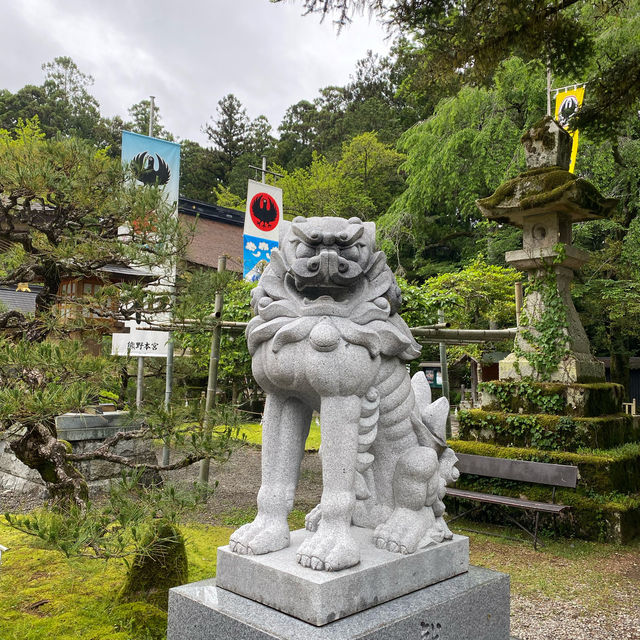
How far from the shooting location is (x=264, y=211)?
8.00 metres

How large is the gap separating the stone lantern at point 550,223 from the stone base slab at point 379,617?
426cm

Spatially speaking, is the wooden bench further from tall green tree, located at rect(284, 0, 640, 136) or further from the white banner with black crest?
the white banner with black crest

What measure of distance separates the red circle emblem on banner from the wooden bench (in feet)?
13.2

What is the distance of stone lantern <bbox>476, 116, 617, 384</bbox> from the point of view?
246 inches

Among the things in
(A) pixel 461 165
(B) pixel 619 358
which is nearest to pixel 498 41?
(A) pixel 461 165

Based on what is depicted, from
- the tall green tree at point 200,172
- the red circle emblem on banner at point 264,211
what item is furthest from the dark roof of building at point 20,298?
the tall green tree at point 200,172

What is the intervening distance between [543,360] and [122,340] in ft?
15.2

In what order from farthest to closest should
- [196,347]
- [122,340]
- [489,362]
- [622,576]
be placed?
1. [489,362]
2. [196,347]
3. [122,340]
4. [622,576]

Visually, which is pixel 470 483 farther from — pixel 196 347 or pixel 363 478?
pixel 196 347

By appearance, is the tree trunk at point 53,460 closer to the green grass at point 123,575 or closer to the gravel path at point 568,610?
the green grass at point 123,575

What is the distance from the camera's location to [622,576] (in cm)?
461

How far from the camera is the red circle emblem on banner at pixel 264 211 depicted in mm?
7879

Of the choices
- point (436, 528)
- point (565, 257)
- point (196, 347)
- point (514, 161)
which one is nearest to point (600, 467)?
point (565, 257)

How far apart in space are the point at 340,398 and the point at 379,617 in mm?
803
